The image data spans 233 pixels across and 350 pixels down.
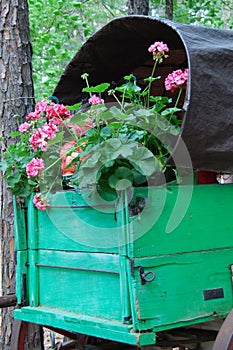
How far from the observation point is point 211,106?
287cm

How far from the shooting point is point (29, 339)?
4168mm

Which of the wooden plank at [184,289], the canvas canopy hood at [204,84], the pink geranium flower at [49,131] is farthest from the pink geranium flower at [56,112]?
the wooden plank at [184,289]

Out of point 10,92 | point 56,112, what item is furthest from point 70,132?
point 10,92

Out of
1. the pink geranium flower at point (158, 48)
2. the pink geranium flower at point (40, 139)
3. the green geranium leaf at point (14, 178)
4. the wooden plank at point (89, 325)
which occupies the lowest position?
the wooden plank at point (89, 325)

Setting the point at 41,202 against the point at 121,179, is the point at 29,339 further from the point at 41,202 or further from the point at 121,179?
the point at 121,179

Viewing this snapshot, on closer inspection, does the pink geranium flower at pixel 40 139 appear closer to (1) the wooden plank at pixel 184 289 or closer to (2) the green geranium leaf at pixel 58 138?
(2) the green geranium leaf at pixel 58 138

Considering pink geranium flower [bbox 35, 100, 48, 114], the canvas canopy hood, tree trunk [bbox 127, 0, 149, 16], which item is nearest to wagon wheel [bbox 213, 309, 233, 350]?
the canvas canopy hood

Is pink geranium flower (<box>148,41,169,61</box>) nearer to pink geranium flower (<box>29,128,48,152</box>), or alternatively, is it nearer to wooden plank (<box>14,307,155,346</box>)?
pink geranium flower (<box>29,128,48,152</box>)

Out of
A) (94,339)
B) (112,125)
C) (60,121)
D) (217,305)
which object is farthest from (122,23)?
(94,339)

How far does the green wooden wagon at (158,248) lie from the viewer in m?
2.72

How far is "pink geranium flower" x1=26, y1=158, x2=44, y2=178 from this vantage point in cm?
321

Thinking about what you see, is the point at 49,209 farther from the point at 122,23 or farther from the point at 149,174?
the point at 122,23

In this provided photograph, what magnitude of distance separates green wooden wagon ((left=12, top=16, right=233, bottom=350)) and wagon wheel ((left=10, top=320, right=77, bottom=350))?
1.16 ft

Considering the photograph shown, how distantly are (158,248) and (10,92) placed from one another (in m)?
2.02
